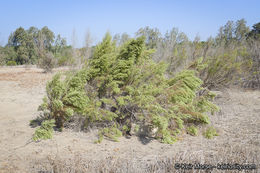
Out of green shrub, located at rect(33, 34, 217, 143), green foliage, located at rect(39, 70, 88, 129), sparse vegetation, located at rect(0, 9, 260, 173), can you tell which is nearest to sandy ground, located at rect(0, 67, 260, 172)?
sparse vegetation, located at rect(0, 9, 260, 173)

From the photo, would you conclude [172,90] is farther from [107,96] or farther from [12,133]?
[12,133]

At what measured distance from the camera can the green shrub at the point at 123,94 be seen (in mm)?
4527

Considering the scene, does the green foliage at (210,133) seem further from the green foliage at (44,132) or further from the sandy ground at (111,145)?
the green foliage at (44,132)

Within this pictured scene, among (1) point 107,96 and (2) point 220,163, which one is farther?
(1) point 107,96

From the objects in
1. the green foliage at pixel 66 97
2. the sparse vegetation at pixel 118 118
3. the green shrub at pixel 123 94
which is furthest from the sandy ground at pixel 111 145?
the green foliage at pixel 66 97

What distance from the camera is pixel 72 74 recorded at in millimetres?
4855

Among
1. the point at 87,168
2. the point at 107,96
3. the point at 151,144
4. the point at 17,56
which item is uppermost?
the point at 17,56

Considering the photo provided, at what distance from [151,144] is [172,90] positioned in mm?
1388

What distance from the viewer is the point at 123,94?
5066 mm

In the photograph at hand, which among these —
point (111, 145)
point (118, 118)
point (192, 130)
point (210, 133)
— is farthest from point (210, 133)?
point (111, 145)

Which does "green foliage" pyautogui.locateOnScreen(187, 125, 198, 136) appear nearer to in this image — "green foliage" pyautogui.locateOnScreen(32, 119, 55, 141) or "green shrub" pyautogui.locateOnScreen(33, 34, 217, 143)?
"green shrub" pyautogui.locateOnScreen(33, 34, 217, 143)

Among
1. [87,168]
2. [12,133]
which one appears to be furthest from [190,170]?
[12,133]

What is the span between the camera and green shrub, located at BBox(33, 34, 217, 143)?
453 cm

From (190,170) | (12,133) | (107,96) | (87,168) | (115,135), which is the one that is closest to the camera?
(190,170)
